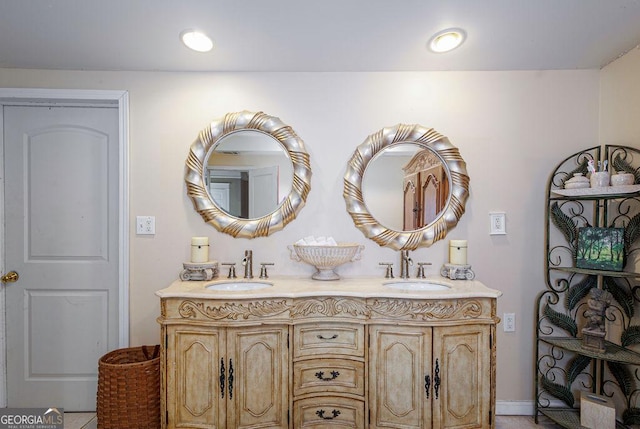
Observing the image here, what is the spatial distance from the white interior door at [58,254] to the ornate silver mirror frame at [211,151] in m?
0.57

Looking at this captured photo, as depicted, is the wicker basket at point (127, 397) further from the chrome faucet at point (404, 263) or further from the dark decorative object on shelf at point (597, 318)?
the dark decorative object on shelf at point (597, 318)

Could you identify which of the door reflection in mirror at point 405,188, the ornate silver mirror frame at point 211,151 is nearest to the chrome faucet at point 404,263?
the door reflection in mirror at point 405,188

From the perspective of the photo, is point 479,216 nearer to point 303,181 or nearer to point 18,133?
point 303,181

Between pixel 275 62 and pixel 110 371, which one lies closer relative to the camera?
pixel 110 371

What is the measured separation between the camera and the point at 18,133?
192cm

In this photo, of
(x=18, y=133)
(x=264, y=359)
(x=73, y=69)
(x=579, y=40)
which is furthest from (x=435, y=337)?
(x=18, y=133)

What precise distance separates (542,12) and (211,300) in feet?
7.08

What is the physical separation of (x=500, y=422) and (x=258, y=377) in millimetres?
1487

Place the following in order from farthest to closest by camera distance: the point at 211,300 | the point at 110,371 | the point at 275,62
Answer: the point at 275,62
the point at 110,371
the point at 211,300

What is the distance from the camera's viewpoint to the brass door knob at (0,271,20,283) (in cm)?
189

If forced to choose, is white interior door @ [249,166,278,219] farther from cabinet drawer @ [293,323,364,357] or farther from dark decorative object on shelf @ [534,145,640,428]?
dark decorative object on shelf @ [534,145,640,428]

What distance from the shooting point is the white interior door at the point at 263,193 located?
189 centimetres

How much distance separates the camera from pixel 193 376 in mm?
1476

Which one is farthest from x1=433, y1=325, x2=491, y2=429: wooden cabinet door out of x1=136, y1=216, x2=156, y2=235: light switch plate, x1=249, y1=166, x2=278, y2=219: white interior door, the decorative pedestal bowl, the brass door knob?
the brass door knob
